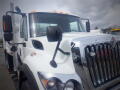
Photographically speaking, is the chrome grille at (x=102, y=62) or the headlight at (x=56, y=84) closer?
the headlight at (x=56, y=84)

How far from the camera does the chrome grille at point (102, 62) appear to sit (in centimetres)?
192

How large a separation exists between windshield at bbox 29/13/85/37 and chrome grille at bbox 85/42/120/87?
1.33 m

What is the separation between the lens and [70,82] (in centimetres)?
180

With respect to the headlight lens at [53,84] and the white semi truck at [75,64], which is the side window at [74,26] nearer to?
the white semi truck at [75,64]

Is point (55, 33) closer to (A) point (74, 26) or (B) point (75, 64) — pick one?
(B) point (75, 64)

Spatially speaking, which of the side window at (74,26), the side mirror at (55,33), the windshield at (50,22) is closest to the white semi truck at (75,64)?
the side mirror at (55,33)

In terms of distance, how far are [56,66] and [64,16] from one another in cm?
191

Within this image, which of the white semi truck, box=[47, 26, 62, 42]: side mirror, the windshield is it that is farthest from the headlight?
the windshield

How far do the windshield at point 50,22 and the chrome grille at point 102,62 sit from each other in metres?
1.33

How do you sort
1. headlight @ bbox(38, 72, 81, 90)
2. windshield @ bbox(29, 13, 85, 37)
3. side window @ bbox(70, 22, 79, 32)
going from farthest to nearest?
side window @ bbox(70, 22, 79, 32) < windshield @ bbox(29, 13, 85, 37) < headlight @ bbox(38, 72, 81, 90)

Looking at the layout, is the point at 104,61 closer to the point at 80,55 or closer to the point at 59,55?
the point at 80,55

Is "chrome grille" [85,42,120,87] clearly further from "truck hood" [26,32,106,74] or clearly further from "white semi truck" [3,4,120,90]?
"truck hood" [26,32,106,74]

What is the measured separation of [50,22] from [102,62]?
5.53 ft

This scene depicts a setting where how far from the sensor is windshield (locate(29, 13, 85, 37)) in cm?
295
